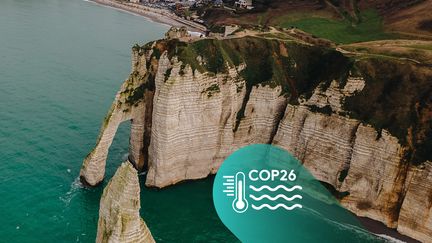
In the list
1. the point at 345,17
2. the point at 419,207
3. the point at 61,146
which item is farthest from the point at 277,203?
the point at 345,17

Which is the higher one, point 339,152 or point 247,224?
point 339,152

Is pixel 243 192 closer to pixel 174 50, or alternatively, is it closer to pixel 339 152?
pixel 339 152

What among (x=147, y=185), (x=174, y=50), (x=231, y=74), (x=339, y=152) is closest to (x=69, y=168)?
(x=147, y=185)

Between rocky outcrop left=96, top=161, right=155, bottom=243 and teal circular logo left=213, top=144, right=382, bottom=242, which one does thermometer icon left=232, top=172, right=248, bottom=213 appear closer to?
teal circular logo left=213, top=144, right=382, bottom=242

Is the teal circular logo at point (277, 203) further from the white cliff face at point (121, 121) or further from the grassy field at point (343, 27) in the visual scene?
the grassy field at point (343, 27)

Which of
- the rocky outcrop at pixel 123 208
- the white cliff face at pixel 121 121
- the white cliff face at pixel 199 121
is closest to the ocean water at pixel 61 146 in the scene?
the white cliff face at pixel 121 121

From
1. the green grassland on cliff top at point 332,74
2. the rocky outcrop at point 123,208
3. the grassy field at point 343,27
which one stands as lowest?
the rocky outcrop at point 123,208

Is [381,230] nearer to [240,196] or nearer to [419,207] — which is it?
[419,207]
